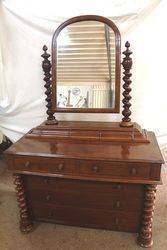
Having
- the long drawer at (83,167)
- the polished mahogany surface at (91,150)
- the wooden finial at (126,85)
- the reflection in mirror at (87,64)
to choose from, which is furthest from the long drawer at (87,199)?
the reflection in mirror at (87,64)

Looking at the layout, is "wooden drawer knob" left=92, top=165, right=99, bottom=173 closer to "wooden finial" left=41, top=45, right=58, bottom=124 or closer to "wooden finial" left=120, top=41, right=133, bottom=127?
"wooden finial" left=120, top=41, right=133, bottom=127

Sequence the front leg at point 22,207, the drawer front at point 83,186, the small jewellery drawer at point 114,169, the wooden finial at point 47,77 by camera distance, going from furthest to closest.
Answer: the wooden finial at point 47,77
the front leg at point 22,207
the drawer front at point 83,186
the small jewellery drawer at point 114,169

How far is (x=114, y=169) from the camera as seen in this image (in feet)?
4.28

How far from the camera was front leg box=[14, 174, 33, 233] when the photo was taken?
4.94 ft

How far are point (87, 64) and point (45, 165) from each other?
0.77m

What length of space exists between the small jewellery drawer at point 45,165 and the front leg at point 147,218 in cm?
47

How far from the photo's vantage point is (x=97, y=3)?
1.60m

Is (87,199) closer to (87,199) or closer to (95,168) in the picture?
(87,199)

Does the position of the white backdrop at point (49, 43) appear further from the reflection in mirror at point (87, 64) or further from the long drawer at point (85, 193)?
the long drawer at point (85, 193)

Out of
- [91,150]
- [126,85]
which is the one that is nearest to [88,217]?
[91,150]

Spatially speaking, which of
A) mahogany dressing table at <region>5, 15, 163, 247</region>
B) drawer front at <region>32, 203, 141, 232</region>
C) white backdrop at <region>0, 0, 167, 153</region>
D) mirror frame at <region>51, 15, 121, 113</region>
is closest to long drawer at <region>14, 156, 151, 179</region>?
mahogany dressing table at <region>5, 15, 163, 247</region>

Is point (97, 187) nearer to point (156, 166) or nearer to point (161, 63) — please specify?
point (156, 166)

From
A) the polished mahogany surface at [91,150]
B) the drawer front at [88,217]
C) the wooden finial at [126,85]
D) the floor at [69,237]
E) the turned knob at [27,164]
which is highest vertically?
the wooden finial at [126,85]

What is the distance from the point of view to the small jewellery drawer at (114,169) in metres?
1.27
